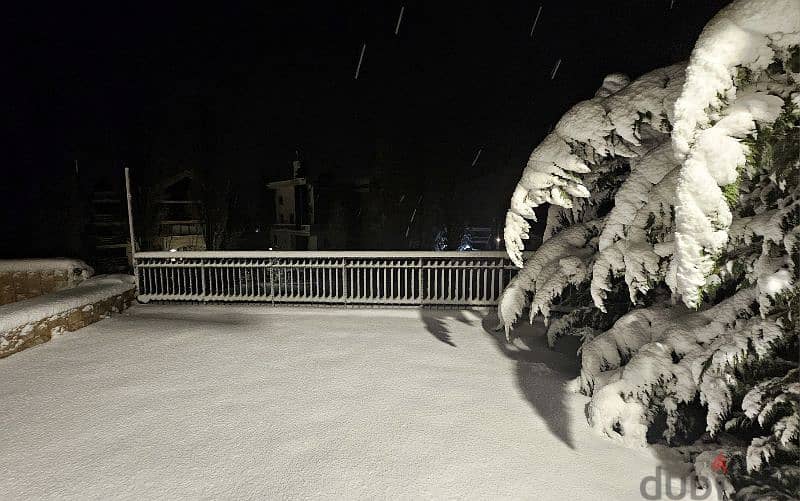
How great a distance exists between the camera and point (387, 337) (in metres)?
6.37

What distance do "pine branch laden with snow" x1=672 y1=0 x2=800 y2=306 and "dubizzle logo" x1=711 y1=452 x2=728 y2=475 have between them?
4.76 feet

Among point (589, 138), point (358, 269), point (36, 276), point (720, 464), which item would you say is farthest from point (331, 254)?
point (36, 276)

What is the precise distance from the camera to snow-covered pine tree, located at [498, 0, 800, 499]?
7.79 feet

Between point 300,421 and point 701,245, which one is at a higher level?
point 701,245

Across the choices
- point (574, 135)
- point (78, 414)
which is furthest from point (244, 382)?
point (574, 135)

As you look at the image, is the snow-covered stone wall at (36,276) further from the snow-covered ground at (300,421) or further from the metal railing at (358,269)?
the snow-covered ground at (300,421)

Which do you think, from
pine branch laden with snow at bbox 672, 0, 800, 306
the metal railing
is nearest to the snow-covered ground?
the metal railing

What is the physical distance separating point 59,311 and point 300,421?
4922mm

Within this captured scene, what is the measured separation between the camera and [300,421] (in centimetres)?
384

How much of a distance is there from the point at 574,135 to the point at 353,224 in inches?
1205

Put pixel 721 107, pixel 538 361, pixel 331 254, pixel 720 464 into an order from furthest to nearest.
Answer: pixel 331 254 < pixel 538 361 < pixel 720 464 < pixel 721 107

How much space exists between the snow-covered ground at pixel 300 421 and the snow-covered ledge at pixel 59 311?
0.23 m

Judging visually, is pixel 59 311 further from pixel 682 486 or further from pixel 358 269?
pixel 682 486

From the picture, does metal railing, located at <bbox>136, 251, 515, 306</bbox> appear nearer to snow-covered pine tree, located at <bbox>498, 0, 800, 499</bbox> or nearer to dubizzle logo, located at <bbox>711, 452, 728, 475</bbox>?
snow-covered pine tree, located at <bbox>498, 0, 800, 499</bbox>
